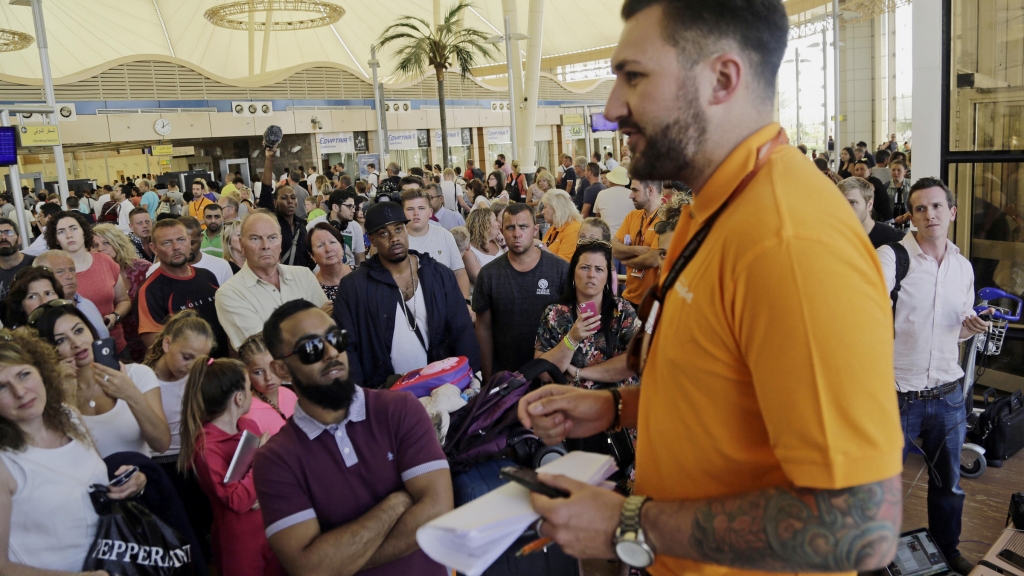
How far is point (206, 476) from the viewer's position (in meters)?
3.41

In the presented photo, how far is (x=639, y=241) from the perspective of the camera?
6.18 metres

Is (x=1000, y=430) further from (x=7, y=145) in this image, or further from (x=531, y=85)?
(x=531, y=85)

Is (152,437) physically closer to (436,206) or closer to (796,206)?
(796,206)

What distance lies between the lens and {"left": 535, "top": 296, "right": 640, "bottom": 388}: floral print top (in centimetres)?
443

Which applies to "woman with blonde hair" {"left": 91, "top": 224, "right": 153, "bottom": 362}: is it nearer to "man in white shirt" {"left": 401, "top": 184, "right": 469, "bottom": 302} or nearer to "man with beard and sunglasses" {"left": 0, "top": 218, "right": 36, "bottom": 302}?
"man with beard and sunglasses" {"left": 0, "top": 218, "right": 36, "bottom": 302}

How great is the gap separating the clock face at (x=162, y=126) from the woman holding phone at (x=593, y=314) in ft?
77.3

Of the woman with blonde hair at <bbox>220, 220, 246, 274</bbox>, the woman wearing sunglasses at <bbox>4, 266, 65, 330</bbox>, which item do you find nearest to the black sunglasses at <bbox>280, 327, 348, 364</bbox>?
the woman wearing sunglasses at <bbox>4, 266, 65, 330</bbox>

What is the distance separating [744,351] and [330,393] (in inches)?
71.9

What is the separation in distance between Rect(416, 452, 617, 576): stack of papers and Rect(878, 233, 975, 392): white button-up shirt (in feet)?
11.1

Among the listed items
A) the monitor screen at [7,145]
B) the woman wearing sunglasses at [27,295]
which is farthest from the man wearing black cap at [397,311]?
the monitor screen at [7,145]

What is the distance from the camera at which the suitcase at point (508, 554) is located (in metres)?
3.29

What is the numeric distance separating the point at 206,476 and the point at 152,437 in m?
0.47

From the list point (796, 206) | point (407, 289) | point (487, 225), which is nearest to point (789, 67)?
point (487, 225)

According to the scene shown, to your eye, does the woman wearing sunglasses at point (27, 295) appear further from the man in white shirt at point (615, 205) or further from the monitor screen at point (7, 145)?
the man in white shirt at point (615, 205)
